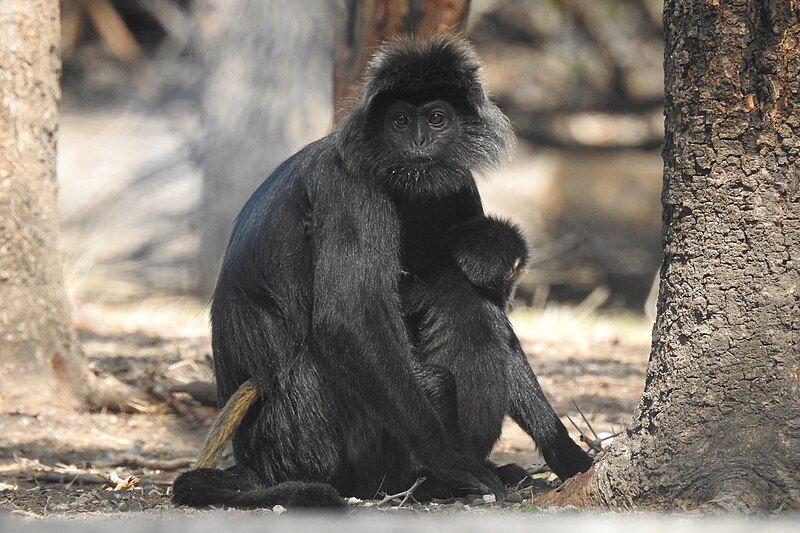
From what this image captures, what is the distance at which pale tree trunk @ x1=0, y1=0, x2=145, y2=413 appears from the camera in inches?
218

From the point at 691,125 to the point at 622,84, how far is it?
8.99 meters

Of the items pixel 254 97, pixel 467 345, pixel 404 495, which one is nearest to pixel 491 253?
pixel 467 345

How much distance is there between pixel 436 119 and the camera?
4453mm

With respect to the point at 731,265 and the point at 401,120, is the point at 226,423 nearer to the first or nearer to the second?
the point at 401,120

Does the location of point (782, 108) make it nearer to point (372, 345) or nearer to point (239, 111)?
point (372, 345)

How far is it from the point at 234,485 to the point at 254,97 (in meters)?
7.10

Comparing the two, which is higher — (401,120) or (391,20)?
(391,20)

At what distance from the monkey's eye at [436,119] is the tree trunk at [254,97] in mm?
5793

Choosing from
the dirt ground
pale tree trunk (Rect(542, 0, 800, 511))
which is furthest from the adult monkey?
pale tree trunk (Rect(542, 0, 800, 511))

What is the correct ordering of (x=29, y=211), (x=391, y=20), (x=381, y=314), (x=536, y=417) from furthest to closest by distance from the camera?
1. (x=391, y=20)
2. (x=29, y=211)
3. (x=536, y=417)
4. (x=381, y=314)

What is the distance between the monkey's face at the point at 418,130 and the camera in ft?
14.3

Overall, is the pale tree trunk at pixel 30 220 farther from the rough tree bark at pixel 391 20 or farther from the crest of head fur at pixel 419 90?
the crest of head fur at pixel 419 90

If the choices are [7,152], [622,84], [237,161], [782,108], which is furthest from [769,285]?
[622,84]

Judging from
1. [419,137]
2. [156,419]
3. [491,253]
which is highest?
[419,137]
